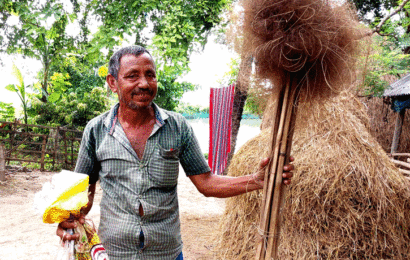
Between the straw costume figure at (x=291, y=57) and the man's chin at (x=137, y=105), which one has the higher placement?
the straw costume figure at (x=291, y=57)

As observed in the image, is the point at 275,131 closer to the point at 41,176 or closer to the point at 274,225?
the point at 274,225

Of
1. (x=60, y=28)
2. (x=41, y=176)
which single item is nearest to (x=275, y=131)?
(x=60, y=28)

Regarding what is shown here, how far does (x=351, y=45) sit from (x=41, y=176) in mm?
8922

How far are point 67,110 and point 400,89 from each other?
373 inches

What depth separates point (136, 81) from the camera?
1.61 m

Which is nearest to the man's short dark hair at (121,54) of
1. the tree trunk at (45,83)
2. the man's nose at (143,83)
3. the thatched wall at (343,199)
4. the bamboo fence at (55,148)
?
the man's nose at (143,83)

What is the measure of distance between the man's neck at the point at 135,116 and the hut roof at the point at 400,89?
5739 mm

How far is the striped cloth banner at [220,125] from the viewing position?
599 centimetres

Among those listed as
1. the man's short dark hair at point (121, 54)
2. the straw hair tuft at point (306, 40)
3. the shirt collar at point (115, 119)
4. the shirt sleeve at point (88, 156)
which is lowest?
the shirt sleeve at point (88, 156)

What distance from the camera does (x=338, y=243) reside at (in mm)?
3090

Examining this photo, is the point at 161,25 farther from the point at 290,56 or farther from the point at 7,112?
the point at 7,112

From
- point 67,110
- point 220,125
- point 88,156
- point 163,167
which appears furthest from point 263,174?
point 67,110

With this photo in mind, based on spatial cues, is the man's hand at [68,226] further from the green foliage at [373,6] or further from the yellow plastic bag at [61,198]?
the green foliage at [373,6]

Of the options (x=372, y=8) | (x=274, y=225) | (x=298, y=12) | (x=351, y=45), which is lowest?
(x=274, y=225)
